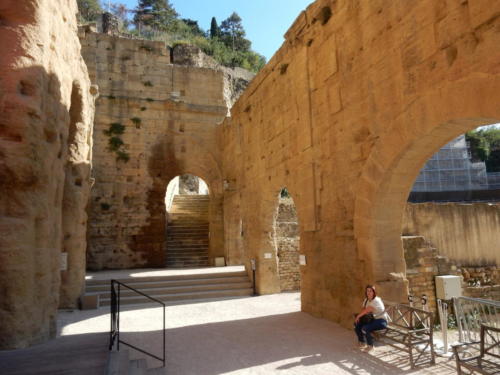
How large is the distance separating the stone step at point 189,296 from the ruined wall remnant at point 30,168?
12.2 feet

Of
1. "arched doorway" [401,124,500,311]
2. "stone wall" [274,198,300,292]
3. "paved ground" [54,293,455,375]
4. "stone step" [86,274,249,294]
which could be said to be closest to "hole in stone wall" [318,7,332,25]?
"arched doorway" [401,124,500,311]

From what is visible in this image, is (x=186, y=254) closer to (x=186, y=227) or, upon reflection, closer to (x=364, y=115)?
(x=186, y=227)

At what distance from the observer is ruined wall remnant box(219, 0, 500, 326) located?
397 cm

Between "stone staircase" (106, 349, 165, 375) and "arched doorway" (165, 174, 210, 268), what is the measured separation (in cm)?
1013

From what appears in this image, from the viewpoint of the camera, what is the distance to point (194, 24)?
4572 centimetres

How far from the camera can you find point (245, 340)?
18.8 ft

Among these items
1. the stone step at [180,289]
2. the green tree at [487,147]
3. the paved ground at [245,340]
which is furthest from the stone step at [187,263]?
the green tree at [487,147]

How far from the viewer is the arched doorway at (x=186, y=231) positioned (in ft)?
49.3

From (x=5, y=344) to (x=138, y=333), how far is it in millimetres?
2224

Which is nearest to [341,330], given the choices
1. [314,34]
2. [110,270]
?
[314,34]

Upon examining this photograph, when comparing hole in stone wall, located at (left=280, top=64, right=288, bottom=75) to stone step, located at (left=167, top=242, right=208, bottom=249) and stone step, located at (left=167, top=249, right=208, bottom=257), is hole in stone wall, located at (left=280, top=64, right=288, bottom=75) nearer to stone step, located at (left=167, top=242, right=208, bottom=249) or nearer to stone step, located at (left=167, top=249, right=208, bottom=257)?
stone step, located at (left=167, top=249, right=208, bottom=257)

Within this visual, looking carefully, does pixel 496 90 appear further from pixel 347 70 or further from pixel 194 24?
pixel 194 24

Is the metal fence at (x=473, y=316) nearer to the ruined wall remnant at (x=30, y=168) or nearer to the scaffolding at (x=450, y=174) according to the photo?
the ruined wall remnant at (x=30, y=168)

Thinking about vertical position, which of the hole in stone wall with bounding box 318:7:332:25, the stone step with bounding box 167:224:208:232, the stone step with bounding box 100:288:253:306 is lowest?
the stone step with bounding box 100:288:253:306
